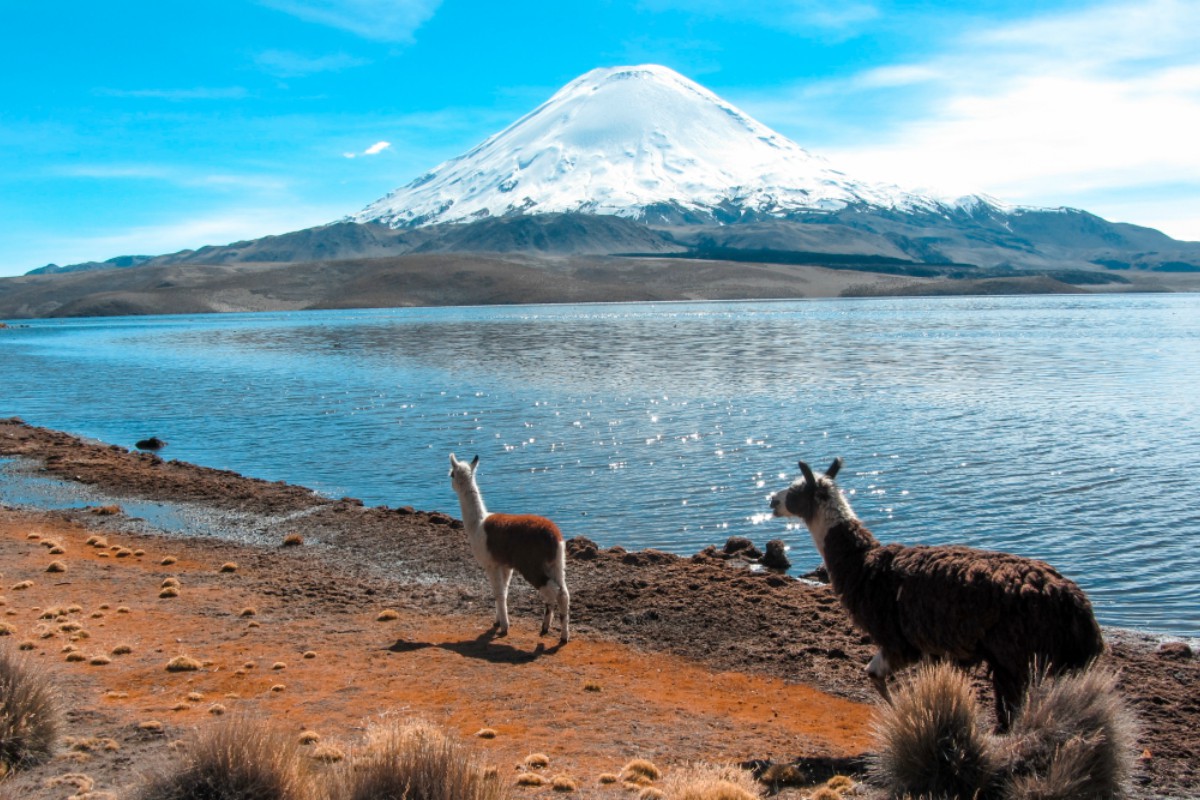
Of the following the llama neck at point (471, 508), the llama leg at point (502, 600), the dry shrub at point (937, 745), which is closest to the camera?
the dry shrub at point (937, 745)

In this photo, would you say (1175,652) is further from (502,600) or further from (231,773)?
(231,773)

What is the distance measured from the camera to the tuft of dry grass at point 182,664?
26.7ft

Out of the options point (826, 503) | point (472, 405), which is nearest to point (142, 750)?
point (826, 503)

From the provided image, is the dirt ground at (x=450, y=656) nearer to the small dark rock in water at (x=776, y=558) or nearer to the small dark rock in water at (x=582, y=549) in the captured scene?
the small dark rock in water at (x=582, y=549)

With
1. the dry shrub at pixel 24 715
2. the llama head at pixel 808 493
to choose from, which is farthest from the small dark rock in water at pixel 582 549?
the dry shrub at pixel 24 715

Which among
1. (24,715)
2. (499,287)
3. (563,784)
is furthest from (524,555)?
(499,287)

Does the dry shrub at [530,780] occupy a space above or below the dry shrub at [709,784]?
below

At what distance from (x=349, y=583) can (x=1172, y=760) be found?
362 inches

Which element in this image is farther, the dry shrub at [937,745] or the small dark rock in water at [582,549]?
the small dark rock in water at [582,549]

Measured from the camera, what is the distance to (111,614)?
32.8 feet

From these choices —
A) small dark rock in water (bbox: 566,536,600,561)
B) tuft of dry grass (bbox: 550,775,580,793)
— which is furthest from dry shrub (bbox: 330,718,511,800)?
small dark rock in water (bbox: 566,536,600,561)

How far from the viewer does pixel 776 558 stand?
12.7m

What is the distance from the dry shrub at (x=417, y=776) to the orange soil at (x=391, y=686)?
1.33 metres

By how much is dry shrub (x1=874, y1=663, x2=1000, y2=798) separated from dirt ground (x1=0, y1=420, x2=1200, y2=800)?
862mm
